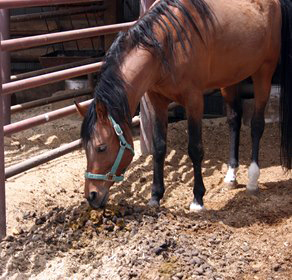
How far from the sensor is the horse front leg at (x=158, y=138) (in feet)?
15.3

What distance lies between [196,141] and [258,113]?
0.86 m

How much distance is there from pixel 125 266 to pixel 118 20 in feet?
15.5

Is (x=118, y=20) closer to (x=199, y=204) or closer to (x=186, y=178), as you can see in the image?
(x=186, y=178)

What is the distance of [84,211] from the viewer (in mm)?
4172

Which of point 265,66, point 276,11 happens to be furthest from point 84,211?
point 276,11

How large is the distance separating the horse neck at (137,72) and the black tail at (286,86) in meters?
1.45

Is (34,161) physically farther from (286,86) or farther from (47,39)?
(286,86)

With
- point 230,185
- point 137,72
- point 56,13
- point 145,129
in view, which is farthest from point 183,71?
point 56,13

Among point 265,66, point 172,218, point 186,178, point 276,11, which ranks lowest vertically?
point 186,178

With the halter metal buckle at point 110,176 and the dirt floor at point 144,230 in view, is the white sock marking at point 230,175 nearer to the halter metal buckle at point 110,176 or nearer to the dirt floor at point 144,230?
the dirt floor at point 144,230

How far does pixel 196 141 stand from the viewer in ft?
14.9

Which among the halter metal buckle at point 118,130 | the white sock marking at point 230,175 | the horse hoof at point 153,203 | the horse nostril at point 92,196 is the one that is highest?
the halter metal buckle at point 118,130

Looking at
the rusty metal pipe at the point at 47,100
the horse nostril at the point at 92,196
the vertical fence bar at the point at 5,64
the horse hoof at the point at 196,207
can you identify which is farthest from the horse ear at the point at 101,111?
the vertical fence bar at the point at 5,64

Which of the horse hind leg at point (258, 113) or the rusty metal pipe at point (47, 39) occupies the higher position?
the rusty metal pipe at point (47, 39)
